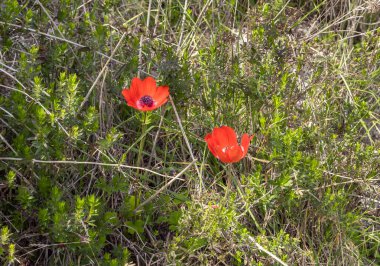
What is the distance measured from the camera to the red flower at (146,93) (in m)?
2.56

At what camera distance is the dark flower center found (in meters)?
2.57

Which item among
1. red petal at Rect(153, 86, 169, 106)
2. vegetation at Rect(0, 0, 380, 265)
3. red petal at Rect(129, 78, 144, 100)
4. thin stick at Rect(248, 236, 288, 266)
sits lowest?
thin stick at Rect(248, 236, 288, 266)

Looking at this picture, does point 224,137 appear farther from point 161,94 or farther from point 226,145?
point 161,94

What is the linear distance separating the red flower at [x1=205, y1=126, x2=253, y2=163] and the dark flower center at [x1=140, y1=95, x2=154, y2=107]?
9.8 inches

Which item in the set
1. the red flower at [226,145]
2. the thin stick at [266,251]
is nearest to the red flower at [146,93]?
the red flower at [226,145]

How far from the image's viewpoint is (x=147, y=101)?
2.60 metres

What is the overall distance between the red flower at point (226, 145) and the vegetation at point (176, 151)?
0.30 feet

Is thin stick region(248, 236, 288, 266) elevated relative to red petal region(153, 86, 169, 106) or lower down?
lower down

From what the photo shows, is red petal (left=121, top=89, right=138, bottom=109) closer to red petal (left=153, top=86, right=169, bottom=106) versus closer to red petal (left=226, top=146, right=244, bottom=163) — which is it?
red petal (left=153, top=86, right=169, bottom=106)

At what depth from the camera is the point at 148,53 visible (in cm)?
313

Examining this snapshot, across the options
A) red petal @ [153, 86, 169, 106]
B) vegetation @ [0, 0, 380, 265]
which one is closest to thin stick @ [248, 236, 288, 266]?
vegetation @ [0, 0, 380, 265]

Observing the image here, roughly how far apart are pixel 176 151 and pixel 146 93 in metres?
0.55

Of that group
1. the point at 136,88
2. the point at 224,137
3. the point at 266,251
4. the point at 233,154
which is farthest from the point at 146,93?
the point at 266,251

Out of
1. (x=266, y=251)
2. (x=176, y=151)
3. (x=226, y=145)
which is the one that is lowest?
(x=266, y=251)
